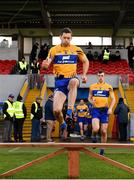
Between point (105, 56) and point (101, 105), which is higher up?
point (105, 56)

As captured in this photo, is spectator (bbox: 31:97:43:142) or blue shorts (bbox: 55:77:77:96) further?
spectator (bbox: 31:97:43:142)

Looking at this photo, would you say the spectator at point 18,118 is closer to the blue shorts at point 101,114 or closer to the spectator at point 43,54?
the blue shorts at point 101,114

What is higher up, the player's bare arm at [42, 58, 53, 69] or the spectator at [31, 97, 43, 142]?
the player's bare arm at [42, 58, 53, 69]

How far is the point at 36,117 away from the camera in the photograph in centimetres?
2202

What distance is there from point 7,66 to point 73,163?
25.0 metres

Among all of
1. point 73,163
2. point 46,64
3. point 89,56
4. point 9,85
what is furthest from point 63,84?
point 89,56

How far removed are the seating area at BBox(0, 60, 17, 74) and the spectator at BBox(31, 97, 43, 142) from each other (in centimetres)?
1115

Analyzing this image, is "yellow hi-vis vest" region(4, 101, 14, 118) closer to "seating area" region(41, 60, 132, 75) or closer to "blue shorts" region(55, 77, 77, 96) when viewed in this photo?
"blue shorts" region(55, 77, 77, 96)

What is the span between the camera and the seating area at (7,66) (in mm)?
33184

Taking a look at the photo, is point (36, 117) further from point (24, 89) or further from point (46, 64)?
point (46, 64)

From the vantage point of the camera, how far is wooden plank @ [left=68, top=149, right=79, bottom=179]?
9984 millimetres

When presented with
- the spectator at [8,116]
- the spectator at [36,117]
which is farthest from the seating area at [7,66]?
the spectator at [8,116]

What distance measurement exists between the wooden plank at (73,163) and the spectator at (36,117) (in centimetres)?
1179

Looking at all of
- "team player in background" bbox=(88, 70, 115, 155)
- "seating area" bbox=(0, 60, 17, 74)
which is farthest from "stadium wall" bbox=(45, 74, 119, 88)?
"team player in background" bbox=(88, 70, 115, 155)
